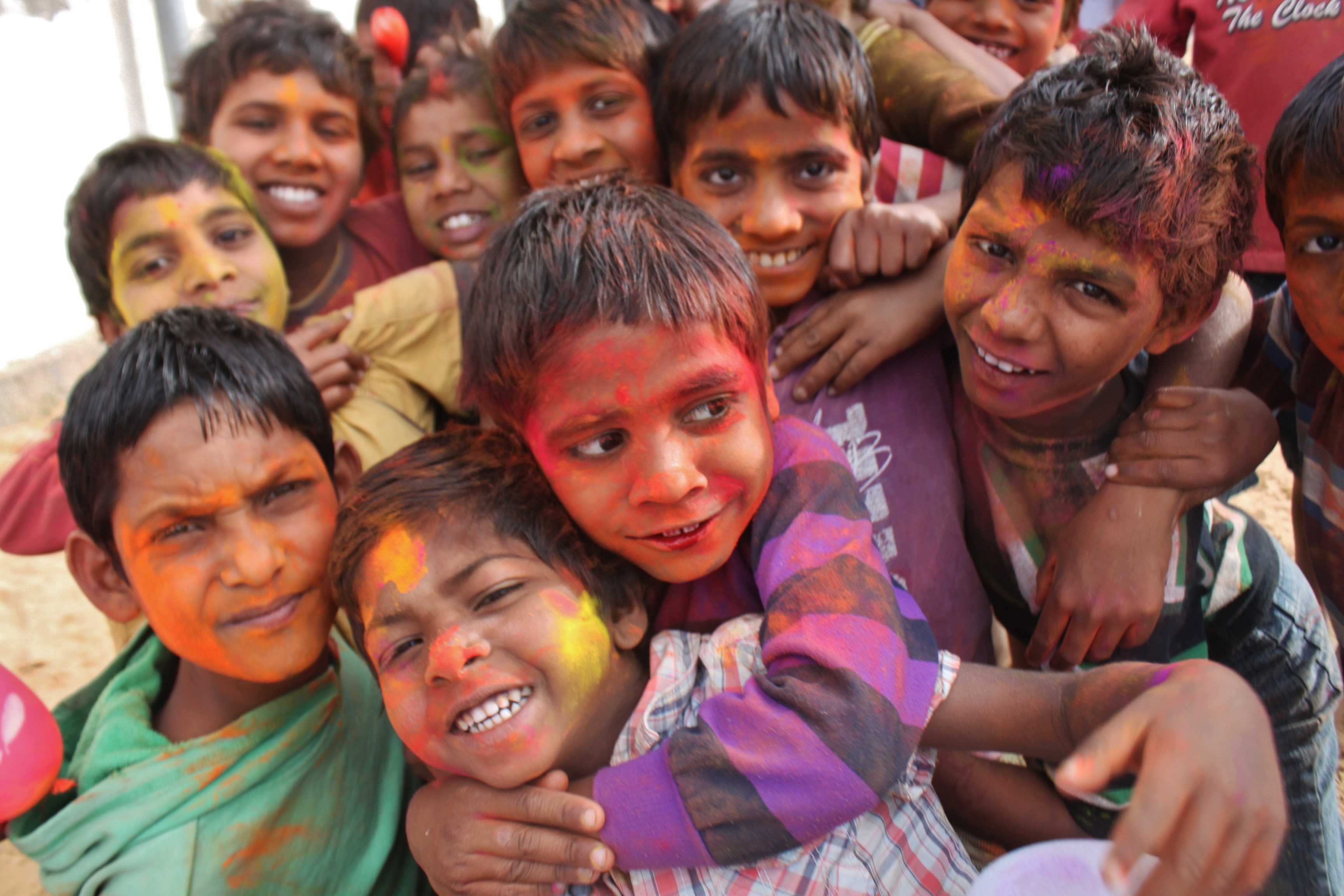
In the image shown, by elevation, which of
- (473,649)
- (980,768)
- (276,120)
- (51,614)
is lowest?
(51,614)

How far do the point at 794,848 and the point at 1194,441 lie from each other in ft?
3.07

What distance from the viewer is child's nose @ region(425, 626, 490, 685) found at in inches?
46.2

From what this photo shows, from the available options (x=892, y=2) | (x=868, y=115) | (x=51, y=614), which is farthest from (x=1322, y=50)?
(x=51, y=614)

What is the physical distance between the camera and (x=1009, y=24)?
2.46 metres

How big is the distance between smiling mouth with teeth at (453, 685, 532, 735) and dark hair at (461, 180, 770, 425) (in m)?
0.43

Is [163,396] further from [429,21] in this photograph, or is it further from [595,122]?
[429,21]

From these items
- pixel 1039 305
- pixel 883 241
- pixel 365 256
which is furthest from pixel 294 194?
pixel 1039 305

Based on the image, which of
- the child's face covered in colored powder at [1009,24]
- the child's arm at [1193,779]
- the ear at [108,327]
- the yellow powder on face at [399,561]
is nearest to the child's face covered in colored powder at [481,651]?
the yellow powder on face at [399,561]

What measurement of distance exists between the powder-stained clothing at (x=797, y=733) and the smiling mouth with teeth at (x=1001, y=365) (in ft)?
1.38

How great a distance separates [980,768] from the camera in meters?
1.59

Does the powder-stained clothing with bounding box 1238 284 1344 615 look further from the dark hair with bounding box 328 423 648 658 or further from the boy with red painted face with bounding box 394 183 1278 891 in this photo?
the dark hair with bounding box 328 423 648 658

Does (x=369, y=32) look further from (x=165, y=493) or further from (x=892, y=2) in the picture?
(x=165, y=493)

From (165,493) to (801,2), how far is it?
5.36 ft

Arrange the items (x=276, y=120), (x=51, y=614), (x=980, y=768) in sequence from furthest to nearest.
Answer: (x=51, y=614), (x=276, y=120), (x=980, y=768)
